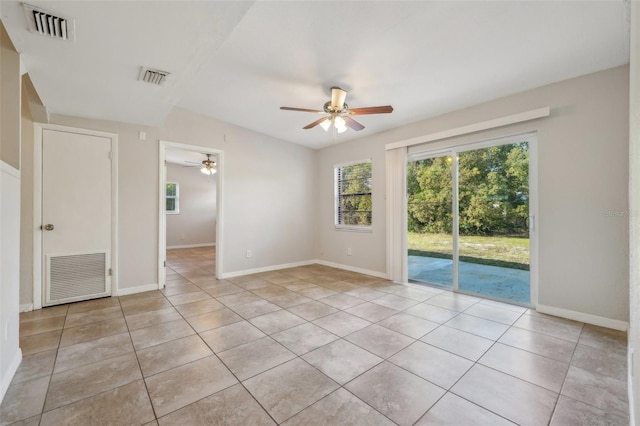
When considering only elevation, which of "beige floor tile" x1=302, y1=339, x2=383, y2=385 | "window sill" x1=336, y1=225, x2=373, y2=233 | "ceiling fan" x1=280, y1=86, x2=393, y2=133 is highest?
"ceiling fan" x1=280, y1=86, x2=393, y2=133

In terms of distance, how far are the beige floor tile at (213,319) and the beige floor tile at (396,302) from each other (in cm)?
180

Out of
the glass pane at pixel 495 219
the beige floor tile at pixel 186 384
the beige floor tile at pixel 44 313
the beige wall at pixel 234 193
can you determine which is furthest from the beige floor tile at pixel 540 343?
the beige floor tile at pixel 44 313

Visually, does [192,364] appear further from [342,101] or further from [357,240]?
[357,240]

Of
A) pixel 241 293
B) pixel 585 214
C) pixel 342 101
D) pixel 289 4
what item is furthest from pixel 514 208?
pixel 241 293

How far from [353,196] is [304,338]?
136 inches

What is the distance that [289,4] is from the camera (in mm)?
2146

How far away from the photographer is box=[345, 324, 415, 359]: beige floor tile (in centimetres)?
235

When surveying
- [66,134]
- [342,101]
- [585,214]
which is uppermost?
[342,101]

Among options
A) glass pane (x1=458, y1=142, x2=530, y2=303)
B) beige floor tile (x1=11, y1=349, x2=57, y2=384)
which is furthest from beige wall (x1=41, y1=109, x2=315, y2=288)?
glass pane (x1=458, y1=142, x2=530, y2=303)

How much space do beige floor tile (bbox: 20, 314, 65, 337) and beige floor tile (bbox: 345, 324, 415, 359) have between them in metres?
3.07

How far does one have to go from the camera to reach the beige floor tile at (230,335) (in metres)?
2.44

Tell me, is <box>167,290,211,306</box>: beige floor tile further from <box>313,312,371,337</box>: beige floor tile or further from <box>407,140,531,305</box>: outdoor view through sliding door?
<box>407,140,531,305</box>: outdoor view through sliding door

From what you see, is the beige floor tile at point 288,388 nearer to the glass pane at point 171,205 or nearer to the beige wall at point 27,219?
the beige wall at point 27,219

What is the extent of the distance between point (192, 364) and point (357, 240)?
12.2ft
